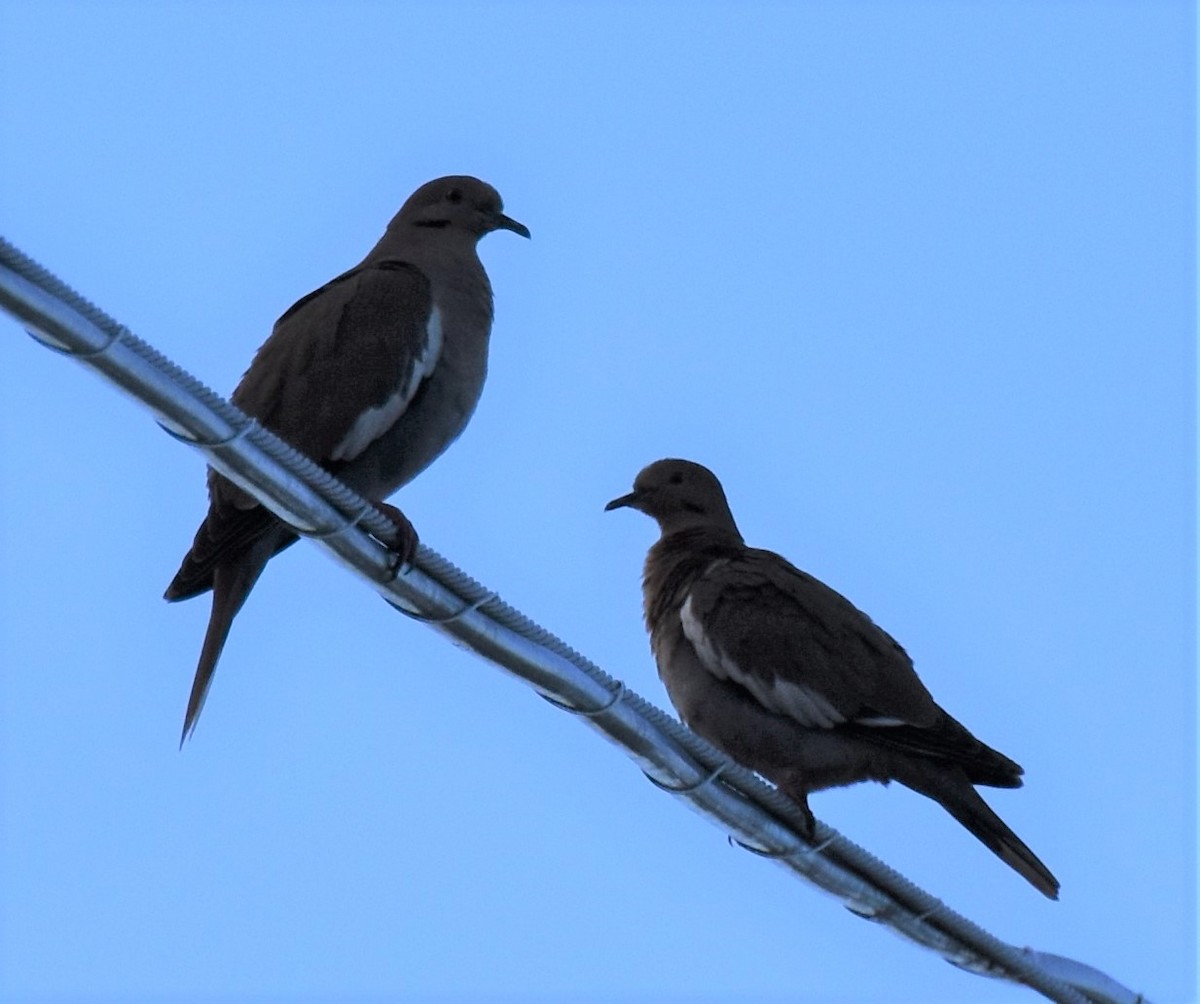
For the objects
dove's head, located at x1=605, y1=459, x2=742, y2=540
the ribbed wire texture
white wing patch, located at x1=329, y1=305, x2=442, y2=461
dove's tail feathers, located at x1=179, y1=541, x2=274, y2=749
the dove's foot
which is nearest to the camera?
the ribbed wire texture

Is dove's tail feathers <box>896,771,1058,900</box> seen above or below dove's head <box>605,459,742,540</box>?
below

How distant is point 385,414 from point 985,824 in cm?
200

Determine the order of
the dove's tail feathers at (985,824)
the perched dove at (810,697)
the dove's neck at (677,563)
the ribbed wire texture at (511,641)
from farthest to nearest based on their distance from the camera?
the dove's neck at (677,563), the perched dove at (810,697), the dove's tail feathers at (985,824), the ribbed wire texture at (511,641)

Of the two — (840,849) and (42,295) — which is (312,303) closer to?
(840,849)

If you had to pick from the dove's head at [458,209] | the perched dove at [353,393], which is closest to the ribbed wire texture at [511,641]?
the perched dove at [353,393]

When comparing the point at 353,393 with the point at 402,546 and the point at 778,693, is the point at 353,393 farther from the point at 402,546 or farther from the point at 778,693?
the point at 402,546

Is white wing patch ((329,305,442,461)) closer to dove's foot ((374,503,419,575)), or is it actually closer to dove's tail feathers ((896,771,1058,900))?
dove's foot ((374,503,419,575))

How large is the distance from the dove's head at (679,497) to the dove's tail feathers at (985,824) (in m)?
1.78

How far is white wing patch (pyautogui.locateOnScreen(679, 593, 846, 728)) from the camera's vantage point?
5.46 m

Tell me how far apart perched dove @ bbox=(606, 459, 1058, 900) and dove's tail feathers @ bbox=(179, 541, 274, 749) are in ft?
4.64

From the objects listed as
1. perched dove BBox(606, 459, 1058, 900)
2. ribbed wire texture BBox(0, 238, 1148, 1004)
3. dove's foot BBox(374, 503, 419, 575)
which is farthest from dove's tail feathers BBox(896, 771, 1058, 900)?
dove's foot BBox(374, 503, 419, 575)

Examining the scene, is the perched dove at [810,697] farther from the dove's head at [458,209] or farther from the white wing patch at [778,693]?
the dove's head at [458,209]

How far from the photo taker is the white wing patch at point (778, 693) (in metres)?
5.46

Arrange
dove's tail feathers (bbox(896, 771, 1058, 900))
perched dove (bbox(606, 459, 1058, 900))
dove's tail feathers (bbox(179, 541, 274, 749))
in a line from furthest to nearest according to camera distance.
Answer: perched dove (bbox(606, 459, 1058, 900)) → dove's tail feathers (bbox(896, 771, 1058, 900)) → dove's tail feathers (bbox(179, 541, 274, 749))
